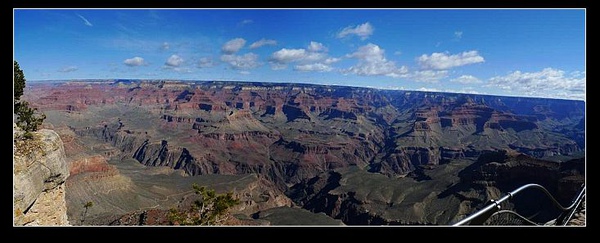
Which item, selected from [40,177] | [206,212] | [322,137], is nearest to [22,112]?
[40,177]

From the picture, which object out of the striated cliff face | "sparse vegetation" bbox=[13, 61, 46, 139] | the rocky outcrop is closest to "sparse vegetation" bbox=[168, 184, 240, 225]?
the striated cliff face

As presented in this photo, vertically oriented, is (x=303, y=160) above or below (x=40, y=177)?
below

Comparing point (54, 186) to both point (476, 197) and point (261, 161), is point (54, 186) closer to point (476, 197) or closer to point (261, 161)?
point (476, 197)

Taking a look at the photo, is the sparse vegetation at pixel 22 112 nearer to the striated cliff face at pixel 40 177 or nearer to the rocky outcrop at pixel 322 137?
the striated cliff face at pixel 40 177

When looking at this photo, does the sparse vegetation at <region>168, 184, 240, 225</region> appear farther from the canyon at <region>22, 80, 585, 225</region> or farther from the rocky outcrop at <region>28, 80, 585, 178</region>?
the rocky outcrop at <region>28, 80, 585, 178</region>

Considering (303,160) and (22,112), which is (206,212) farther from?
(303,160)

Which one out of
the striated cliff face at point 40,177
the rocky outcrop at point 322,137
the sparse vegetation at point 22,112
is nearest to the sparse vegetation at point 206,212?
the striated cliff face at point 40,177

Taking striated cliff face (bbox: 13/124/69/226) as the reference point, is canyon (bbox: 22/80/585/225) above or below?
below
